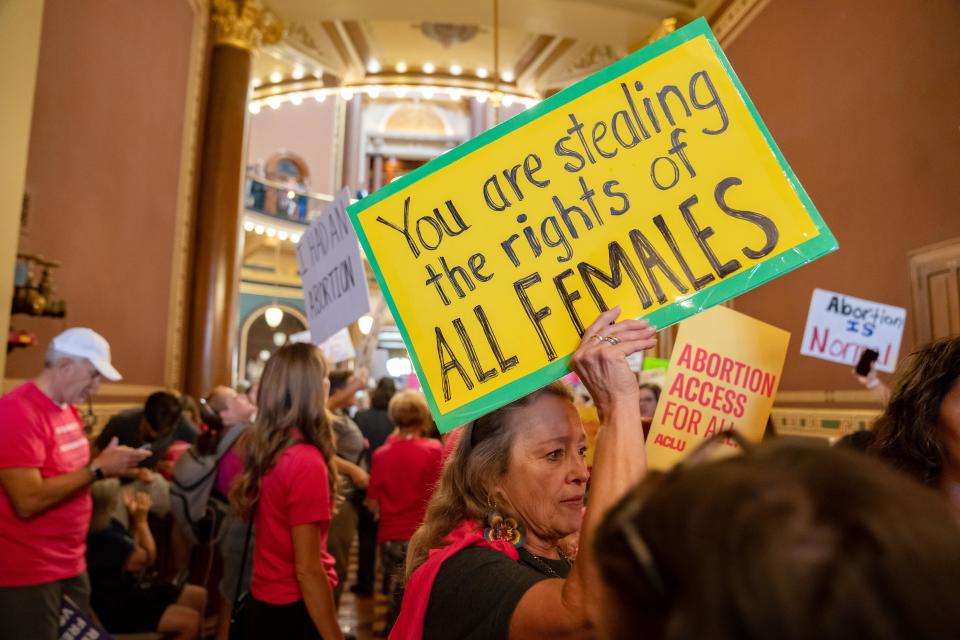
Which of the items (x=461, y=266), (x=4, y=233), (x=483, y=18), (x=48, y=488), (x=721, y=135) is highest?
(x=483, y=18)

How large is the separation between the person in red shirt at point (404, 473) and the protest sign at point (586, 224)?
286cm

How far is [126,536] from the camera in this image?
3.62 meters

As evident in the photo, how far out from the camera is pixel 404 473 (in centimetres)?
435

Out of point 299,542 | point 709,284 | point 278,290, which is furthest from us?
point 278,290

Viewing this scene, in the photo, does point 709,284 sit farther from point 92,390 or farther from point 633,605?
point 92,390

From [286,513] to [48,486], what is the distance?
102cm

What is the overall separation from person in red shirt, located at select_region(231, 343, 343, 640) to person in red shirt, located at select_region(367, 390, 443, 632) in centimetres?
169

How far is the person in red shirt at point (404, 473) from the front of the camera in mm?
4328

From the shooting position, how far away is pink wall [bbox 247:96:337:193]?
65.3ft

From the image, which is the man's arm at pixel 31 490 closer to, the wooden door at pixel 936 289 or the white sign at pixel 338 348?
the white sign at pixel 338 348

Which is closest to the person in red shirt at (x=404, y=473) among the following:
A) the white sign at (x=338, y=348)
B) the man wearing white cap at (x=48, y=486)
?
the white sign at (x=338, y=348)

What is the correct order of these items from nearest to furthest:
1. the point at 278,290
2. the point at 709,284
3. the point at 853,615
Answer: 1. the point at 853,615
2. the point at 709,284
3. the point at 278,290

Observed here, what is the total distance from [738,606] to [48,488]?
2.96m

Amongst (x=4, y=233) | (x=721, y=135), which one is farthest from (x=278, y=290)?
(x=721, y=135)
